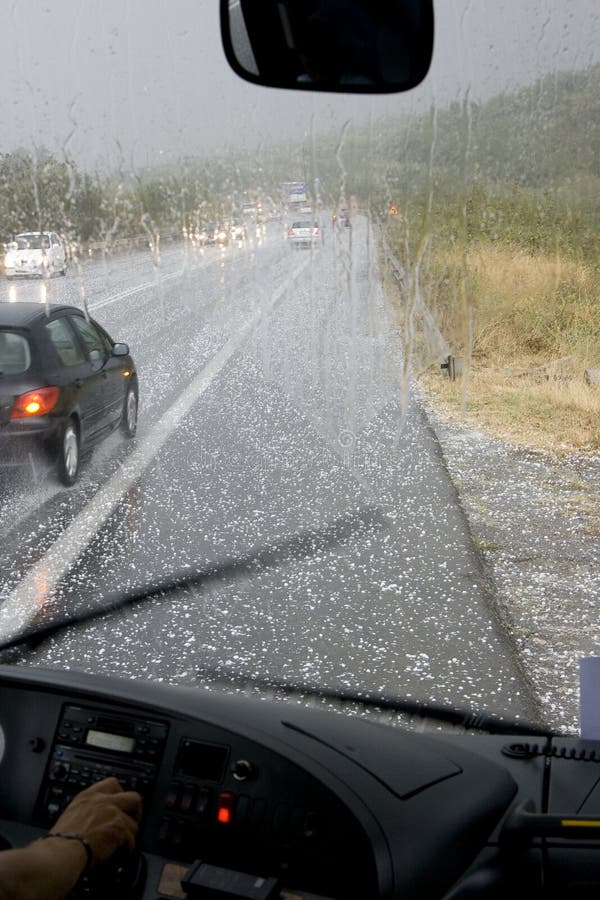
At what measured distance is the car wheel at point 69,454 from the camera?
5.75m

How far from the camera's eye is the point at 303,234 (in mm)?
7996

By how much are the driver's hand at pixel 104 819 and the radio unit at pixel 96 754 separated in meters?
0.16

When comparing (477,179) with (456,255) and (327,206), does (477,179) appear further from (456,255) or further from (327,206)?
(327,206)

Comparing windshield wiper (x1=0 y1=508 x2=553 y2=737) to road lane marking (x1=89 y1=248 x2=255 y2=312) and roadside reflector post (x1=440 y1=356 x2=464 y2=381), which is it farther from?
road lane marking (x1=89 y1=248 x2=255 y2=312)

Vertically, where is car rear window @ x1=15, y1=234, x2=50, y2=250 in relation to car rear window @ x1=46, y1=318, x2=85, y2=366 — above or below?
above

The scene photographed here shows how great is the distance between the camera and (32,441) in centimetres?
551

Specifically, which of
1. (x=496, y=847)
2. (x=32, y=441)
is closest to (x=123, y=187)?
(x=32, y=441)

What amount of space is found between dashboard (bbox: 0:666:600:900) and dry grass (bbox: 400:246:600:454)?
3.87 metres

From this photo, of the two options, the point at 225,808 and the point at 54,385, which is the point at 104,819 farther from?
the point at 54,385

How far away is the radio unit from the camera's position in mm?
2240

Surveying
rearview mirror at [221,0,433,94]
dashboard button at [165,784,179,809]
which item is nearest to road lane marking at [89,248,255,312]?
rearview mirror at [221,0,433,94]

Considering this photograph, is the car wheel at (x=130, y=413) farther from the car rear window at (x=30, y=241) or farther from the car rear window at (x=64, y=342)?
the car rear window at (x=30, y=241)

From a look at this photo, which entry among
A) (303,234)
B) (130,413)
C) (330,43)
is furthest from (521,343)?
(330,43)

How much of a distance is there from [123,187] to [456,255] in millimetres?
2228
